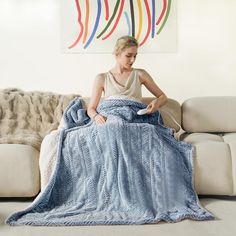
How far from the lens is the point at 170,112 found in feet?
9.34

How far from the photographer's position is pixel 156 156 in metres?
2.06

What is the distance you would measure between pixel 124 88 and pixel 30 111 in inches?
32.0

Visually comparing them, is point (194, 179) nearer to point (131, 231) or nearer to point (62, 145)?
point (131, 231)

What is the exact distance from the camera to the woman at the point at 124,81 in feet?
8.20

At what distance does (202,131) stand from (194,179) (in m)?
0.81

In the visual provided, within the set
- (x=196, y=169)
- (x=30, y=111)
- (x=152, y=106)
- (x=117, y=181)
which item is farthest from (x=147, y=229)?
(x=30, y=111)

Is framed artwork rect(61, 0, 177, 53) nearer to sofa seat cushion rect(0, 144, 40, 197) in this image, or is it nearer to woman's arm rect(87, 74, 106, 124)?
woman's arm rect(87, 74, 106, 124)

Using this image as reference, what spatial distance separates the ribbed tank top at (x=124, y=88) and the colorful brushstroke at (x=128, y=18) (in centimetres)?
93

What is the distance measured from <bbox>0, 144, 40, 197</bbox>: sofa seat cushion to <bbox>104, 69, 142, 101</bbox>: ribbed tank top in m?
0.71

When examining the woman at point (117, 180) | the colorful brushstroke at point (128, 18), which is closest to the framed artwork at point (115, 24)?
the colorful brushstroke at point (128, 18)

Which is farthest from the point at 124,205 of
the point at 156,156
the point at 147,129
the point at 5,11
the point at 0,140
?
the point at 5,11

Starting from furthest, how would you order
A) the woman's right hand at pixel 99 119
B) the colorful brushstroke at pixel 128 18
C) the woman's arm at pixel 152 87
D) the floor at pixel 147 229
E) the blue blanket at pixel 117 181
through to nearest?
the colorful brushstroke at pixel 128 18 < the woman's arm at pixel 152 87 < the woman's right hand at pixel 99 119 < the blue blanket at pixel 117 181 < the floor at pixel 147 229

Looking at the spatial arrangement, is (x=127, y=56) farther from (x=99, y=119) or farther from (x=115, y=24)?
(x=115, y=24)

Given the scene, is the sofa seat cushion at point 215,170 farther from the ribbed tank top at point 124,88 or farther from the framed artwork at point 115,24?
the framed artwork at point 115,24
